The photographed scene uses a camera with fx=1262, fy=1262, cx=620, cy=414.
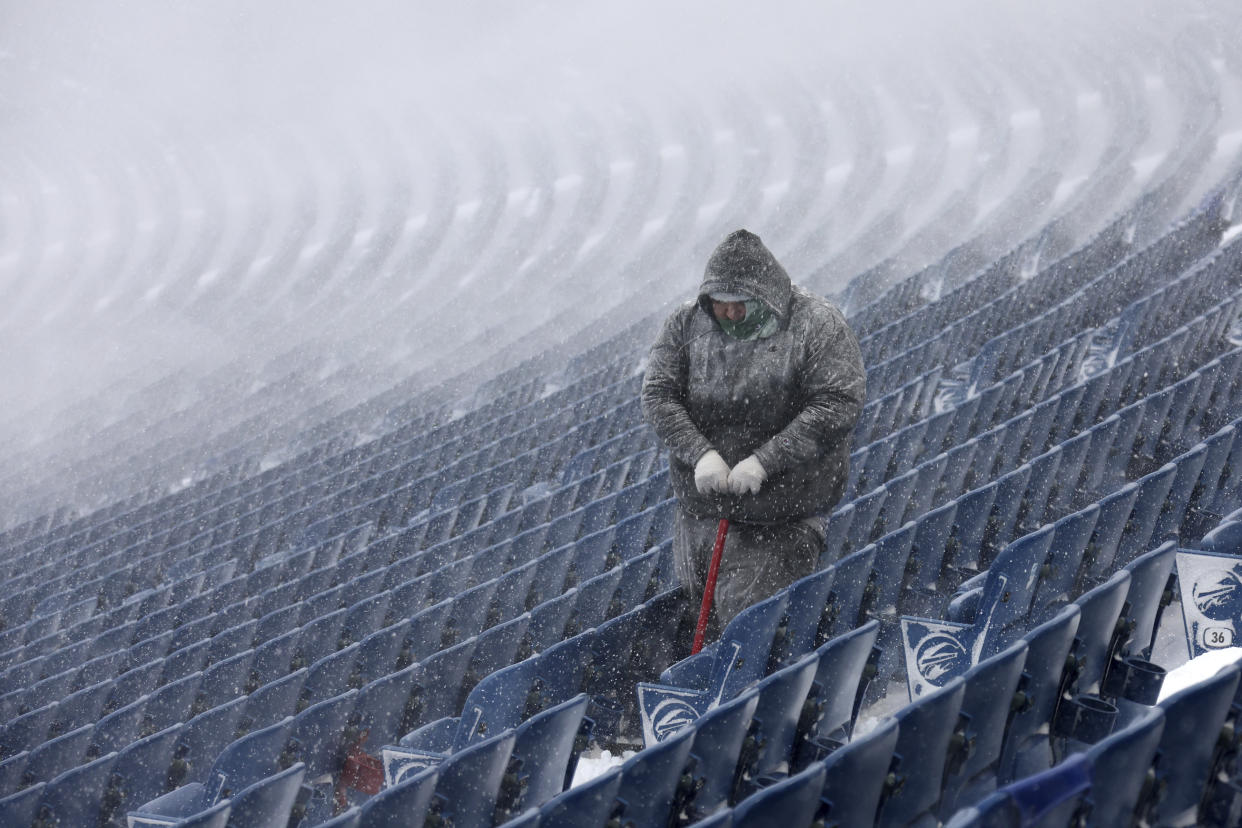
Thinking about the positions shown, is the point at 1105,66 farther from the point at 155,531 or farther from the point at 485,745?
the point at 485,745

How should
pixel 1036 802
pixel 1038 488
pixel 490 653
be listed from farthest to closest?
pixel 1038 488
pixel 490 653
pixel 1036 802

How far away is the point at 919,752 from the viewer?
1.15 meters

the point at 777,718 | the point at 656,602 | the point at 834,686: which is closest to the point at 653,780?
the point at 777,718

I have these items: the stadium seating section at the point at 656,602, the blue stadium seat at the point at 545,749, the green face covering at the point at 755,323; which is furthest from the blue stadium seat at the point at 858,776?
the green face covering at the point at 755,323

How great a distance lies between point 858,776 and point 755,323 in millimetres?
694

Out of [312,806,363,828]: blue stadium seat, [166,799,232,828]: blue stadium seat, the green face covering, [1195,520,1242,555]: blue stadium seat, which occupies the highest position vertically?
the green face covering

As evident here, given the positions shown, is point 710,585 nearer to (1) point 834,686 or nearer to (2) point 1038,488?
(1) point 834,686

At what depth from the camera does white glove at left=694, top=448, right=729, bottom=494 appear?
1.57m

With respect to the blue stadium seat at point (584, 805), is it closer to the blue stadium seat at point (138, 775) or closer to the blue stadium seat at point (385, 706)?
the blue stadium seat at point (385, 706)

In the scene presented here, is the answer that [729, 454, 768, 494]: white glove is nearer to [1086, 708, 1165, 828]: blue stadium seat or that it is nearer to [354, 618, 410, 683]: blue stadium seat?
[1086, 708, 1165, 828]: blue stadium seat

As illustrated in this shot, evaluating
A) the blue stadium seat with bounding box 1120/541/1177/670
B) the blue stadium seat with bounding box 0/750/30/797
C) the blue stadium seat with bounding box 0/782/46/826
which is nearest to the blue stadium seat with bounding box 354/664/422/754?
the blue stadium seat with bounding box 0/782/46/826

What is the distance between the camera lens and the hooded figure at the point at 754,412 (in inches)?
62.5

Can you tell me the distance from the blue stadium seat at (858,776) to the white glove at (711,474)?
1.67 feet

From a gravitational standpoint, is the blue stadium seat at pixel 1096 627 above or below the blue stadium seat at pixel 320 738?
below
